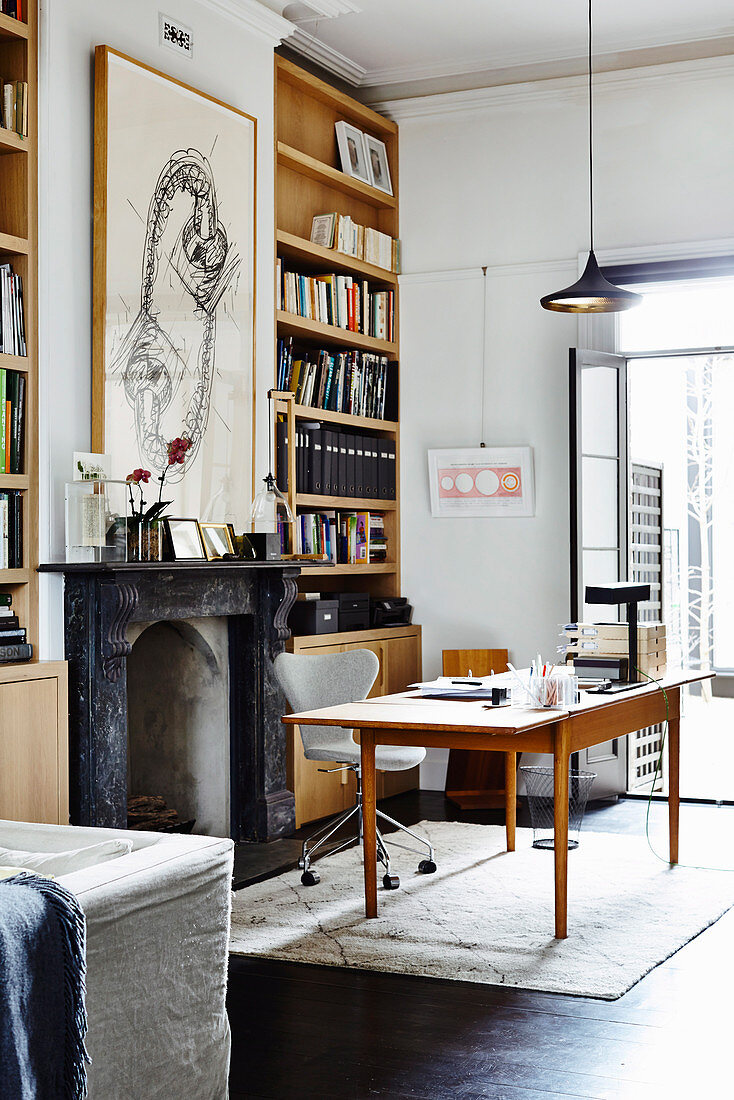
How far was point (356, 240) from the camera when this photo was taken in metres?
7.02

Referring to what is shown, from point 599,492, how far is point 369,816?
10.2 ft

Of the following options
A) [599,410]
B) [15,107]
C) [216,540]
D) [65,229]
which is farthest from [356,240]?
[15,107]

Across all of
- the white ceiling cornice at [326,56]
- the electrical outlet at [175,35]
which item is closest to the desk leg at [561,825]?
the electrical outlet at [175,35]

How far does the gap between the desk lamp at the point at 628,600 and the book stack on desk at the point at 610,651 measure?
0.03m

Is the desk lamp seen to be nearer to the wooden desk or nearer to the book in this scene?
the wooden desk

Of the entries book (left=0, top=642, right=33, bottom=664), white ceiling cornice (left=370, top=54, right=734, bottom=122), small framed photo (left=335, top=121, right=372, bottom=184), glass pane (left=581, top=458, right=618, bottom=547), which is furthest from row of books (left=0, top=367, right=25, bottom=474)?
white ceiling cornice (left=370, top=54, right=734, bottom=122)

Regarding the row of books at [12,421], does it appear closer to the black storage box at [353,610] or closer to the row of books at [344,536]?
the row of books at [344,536]


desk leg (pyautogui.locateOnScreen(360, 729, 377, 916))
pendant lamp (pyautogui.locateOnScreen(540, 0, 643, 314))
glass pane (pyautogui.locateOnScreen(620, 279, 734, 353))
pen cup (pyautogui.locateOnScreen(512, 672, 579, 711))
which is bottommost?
desk leg (pyautogui.locateOnScreen(360, 729, 377, 916))

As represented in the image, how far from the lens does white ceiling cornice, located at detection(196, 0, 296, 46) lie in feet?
18.3

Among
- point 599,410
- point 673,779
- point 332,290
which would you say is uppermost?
point 332,290

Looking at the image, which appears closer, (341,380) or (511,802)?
(511,802)

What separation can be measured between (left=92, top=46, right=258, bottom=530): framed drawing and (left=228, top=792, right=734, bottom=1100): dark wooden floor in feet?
7.16

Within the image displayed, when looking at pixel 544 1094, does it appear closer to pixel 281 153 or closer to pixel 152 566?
pixel 152 566

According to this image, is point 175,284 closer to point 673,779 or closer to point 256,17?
point 256,17
